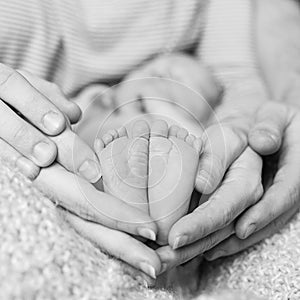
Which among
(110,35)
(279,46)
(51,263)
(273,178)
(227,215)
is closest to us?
(51,263)

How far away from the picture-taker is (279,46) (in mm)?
931

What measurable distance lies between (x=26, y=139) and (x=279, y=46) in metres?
0.54

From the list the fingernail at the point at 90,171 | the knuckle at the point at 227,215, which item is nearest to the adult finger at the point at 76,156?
the fingernail at the point at 90,171

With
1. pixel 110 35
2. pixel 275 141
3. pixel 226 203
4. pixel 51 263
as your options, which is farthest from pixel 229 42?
pixel 51 263

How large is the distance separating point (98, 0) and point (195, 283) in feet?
1.32

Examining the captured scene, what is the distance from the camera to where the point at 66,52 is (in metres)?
0.80

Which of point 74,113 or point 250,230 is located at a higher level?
point 74,113

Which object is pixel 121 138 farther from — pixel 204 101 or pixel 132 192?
pixel 204 101

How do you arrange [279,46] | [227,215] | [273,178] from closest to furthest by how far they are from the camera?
[227,215], [273,178], [279,46]

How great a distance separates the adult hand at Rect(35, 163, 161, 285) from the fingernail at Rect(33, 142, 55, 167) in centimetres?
1

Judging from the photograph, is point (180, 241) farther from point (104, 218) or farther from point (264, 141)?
point (264, 141)

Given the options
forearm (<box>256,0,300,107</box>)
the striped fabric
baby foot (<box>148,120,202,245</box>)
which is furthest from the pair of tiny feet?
forearm (<box>256,0,300,107</box>)

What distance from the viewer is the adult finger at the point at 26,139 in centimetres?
52

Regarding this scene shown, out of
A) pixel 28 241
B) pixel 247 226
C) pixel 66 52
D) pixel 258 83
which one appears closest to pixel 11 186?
pixel 28 241
